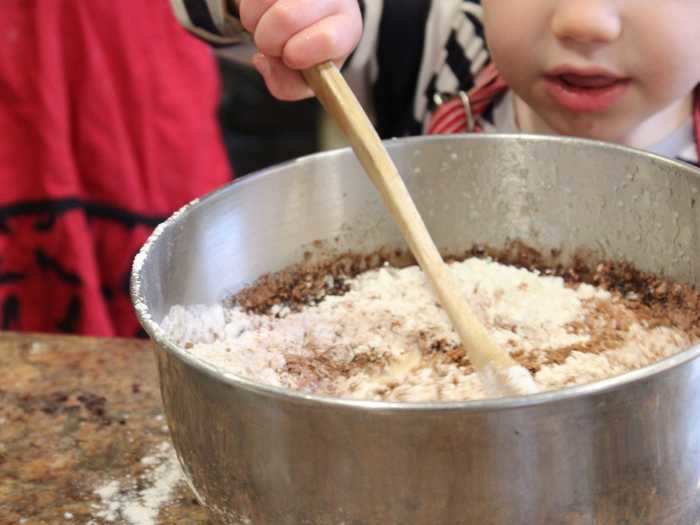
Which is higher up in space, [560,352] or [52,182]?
[52,182]

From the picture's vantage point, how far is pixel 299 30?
65 cm

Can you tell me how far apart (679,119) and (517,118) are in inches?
6.1

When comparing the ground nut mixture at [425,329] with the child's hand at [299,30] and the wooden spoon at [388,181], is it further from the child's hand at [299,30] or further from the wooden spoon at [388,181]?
the child's hand at [299,30]

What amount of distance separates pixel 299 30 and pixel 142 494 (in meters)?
0.32

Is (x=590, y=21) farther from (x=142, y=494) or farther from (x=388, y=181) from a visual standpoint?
(x=142, y=494)

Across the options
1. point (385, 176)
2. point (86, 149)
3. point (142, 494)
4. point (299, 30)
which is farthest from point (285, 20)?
point (86, 149)

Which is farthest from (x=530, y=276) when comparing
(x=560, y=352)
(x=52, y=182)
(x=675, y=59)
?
(x=52, y=182)

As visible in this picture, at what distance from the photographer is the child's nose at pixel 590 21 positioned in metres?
0.75

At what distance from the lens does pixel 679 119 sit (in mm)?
943

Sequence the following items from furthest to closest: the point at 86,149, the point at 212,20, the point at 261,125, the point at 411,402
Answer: the point at 261,125
the point at 86,149
the point at 212,20
the point at 411,402

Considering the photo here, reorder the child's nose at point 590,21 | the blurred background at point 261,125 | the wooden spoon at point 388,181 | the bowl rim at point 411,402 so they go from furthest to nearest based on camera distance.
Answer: the blurred background at point 261,125 < the child's nose at point 590,21 < the wooden spoon at point 388,181 < the bowl rim at point 411,402

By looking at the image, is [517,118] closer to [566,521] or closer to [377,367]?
[377,367]

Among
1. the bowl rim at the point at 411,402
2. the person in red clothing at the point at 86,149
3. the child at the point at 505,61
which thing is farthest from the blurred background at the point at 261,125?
the bowl rim at the point at 411,402

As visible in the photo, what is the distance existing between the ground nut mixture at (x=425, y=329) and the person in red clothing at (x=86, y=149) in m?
0.62
